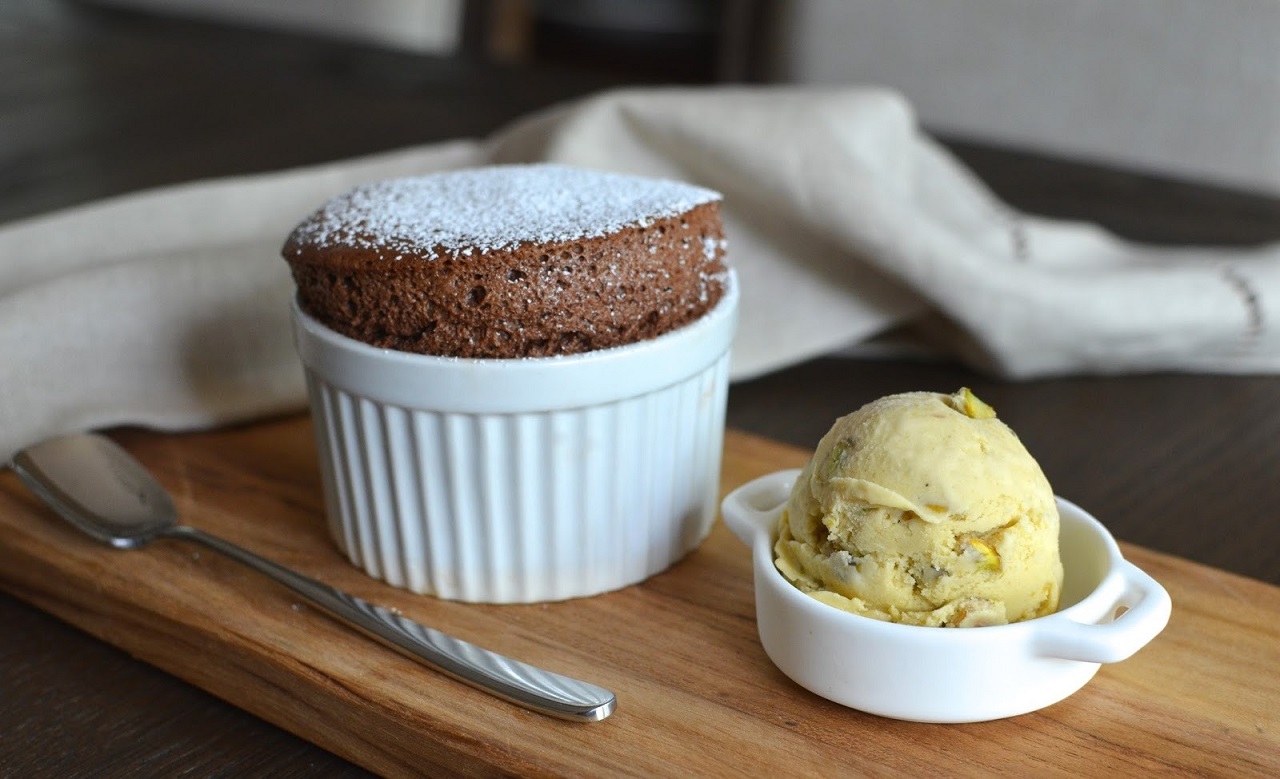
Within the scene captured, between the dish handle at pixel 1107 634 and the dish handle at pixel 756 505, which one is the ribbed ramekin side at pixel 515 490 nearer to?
the dish handle at pixel 756 505

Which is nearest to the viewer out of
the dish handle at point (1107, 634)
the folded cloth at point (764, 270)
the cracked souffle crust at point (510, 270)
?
the dish handle at point (1107, 634)

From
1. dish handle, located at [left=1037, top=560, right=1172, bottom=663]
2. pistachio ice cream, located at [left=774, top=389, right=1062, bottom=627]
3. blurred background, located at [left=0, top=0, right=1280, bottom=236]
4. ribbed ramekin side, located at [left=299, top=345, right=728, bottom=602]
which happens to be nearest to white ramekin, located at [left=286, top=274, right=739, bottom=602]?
ribbed ramekin side, located at [left=299, top=345, right=728, bottom=602]

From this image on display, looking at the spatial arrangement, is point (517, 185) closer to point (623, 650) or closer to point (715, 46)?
point (623, 650)

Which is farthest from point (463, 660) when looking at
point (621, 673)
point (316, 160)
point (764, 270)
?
point (316, 160)

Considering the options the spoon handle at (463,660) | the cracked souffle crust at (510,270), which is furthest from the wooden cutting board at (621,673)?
the cracked souffle crust at (510,270)

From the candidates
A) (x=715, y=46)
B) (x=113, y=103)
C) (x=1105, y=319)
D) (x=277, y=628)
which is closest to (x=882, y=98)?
(x=1105, y=319)
